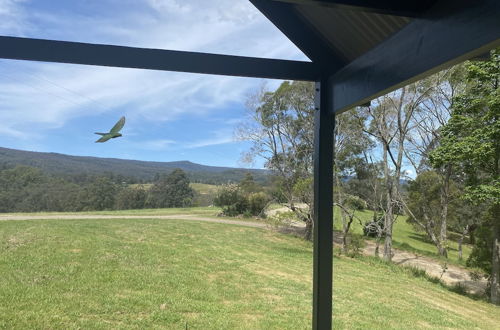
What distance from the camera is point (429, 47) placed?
822mm

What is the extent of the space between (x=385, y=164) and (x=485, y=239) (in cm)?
239

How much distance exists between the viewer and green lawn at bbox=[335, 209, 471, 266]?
782cm

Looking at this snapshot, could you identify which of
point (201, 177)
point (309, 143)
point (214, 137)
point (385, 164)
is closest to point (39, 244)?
point (201, 177)

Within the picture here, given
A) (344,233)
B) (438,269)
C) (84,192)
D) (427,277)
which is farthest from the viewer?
(344,233)

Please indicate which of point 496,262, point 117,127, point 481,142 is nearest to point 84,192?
point 117,127

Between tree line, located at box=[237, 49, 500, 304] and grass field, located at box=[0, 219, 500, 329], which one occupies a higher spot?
tree line, located at box=[237, 49, 500, 304]

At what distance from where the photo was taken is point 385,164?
7.89 m

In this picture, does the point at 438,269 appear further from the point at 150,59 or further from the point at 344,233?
the point at 150,59

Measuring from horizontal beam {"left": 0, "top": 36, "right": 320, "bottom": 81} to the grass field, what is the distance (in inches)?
84.7

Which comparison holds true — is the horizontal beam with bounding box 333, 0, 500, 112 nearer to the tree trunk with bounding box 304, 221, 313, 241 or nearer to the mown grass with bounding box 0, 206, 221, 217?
the mown grass with bounding box 0, 206, 221, 217

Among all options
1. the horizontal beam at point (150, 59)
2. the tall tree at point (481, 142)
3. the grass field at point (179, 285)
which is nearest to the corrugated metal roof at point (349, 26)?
the horizontal beam at point (150, 59)

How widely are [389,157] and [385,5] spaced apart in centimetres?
758

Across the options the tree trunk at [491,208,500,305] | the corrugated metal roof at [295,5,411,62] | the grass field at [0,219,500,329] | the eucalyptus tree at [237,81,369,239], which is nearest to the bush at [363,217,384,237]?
the eucalyptus tree at [237,81,369,239]

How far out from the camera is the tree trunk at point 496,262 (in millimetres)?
6070
